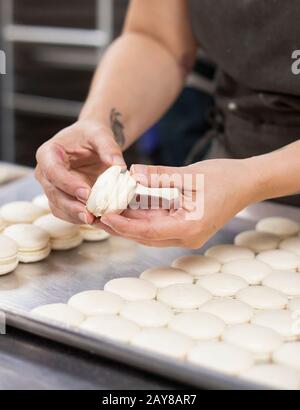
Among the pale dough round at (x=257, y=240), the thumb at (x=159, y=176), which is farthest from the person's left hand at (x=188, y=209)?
the pale dough round at (x=257, y=240)

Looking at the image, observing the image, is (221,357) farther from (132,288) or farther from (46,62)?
(46,62)

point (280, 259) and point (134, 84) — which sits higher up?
point (134, 84)

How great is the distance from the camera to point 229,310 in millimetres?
997

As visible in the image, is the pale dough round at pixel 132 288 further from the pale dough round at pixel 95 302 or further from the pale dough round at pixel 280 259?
the pale dough round at pixel 280 259

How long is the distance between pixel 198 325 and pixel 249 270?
8.7 inches

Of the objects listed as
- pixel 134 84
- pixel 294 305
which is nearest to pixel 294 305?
pixel 294 305

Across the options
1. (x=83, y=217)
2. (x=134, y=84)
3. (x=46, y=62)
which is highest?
(x=134, y=84)

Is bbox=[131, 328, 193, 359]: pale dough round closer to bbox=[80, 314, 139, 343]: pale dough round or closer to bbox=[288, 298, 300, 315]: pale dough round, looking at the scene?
bbox=[80, 314, 139, 343]: pale dough round

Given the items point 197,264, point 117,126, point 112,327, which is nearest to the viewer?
point 112,327

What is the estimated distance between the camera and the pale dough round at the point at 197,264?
45.1 inches

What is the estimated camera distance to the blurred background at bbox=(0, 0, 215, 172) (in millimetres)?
3275

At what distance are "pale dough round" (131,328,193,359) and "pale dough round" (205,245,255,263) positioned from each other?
0.29 metres
